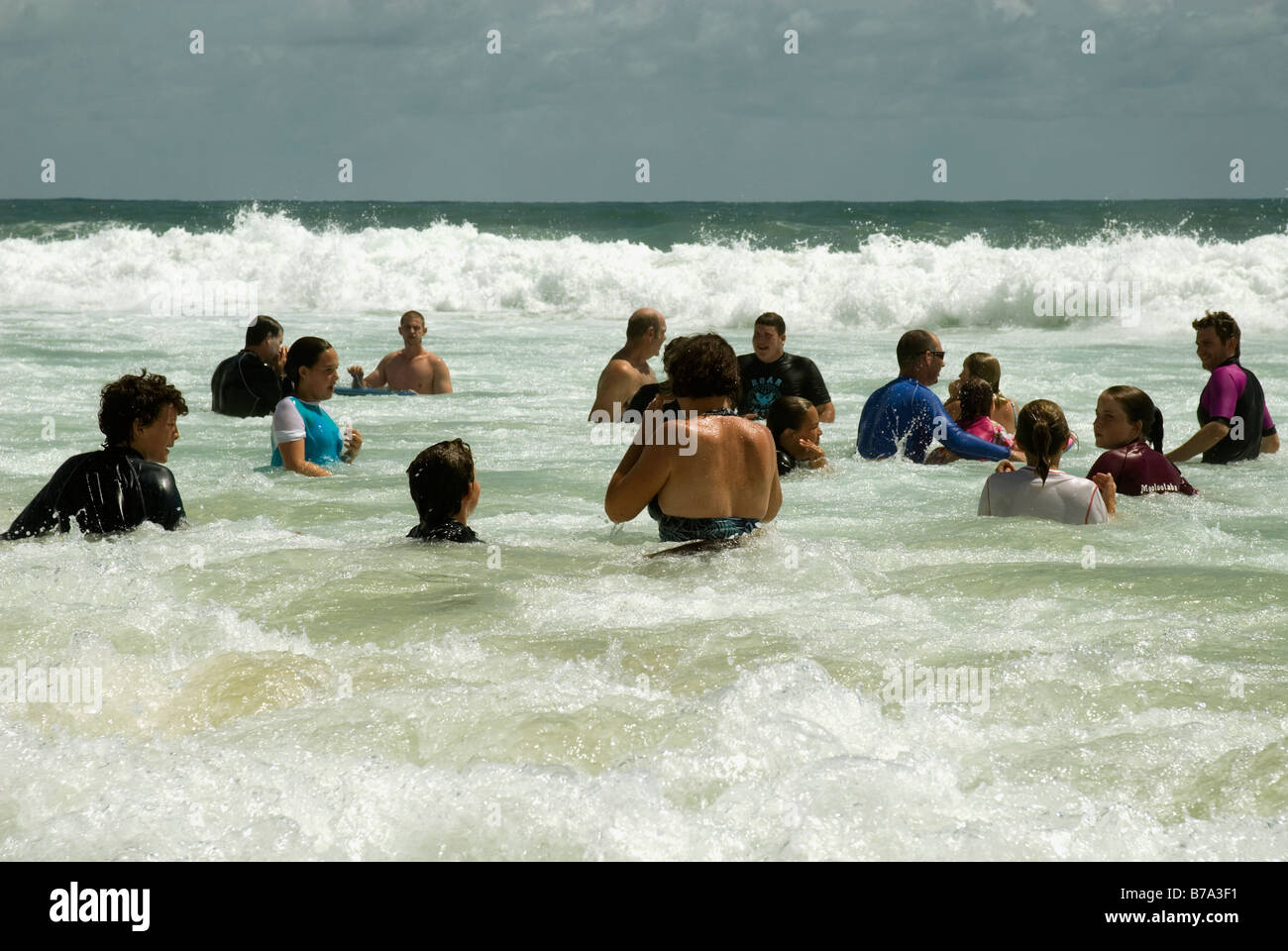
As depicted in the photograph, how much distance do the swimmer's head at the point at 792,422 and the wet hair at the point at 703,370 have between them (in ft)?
9.06

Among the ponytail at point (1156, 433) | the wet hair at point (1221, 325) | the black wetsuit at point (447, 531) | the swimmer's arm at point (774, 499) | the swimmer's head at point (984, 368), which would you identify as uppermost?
the wet hair at point (1221, 325)

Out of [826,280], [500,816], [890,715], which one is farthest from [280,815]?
[826,280]

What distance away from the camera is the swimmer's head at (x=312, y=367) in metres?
7.70

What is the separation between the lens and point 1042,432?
6539mm

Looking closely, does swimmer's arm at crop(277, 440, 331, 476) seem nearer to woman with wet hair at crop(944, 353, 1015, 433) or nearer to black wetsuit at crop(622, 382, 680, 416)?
black wetsuit at crop(622, 382, 680, 416)

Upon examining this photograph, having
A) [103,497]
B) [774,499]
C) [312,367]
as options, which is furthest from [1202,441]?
[103,497]

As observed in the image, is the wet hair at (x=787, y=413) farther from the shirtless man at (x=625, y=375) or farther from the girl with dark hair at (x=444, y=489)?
the girl with dark hair at (x=444, y=489)

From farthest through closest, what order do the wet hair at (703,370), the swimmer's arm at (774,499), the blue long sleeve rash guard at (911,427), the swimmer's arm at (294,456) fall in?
the blue long sleeve rash guard at (911,427)
the swimmer's arm at (294,456)
the swimmer's arm at (774,499)
the wet hair at (703,370)

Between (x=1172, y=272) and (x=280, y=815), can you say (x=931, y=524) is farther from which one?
(x=1172, y=272)

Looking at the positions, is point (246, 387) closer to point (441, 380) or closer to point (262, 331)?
point (262, 331)

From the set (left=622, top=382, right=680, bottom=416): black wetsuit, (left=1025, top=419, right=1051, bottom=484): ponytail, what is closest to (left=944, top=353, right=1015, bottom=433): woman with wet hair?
(left=1025, top=419, right=1051, bottom=484): ponytail

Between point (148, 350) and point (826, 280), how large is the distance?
13470 mm

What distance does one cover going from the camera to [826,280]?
26.0 meters

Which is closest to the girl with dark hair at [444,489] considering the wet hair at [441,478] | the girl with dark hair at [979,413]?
the wet hair at [441,478]
